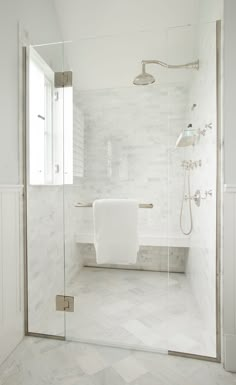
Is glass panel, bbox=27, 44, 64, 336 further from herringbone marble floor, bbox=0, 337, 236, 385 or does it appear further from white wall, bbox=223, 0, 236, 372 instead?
white wall, bbox=223, 0, 236, 372

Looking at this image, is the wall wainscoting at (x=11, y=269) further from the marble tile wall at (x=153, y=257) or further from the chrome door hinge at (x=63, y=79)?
the chrome door hinge at (x=63, y=79)

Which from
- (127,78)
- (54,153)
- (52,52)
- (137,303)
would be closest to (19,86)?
(52,52)

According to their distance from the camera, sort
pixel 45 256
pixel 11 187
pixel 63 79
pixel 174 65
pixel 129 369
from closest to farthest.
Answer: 1. pixel 129 369
2. pixel 11 187
3. pixel 174 65
4. pixel 63 79
5. pixel 45 256

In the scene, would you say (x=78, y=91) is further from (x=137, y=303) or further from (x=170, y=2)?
(x=137, y=303)

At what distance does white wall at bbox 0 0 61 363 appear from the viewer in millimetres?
1566

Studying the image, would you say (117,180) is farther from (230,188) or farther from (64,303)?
(64,303)

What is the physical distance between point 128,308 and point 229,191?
46.7 inches

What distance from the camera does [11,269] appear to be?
1.66 m

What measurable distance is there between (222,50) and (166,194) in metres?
0.95

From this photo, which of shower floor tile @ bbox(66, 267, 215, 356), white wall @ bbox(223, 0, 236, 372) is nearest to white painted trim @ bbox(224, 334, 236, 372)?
white wall @ bbox(223, 0, 236, 372)

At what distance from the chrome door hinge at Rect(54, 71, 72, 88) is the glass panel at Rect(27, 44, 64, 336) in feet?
0.14

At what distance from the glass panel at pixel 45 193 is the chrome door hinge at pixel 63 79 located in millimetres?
44

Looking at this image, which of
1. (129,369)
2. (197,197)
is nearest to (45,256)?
(129,369)

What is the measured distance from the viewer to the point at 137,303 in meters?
1.95
